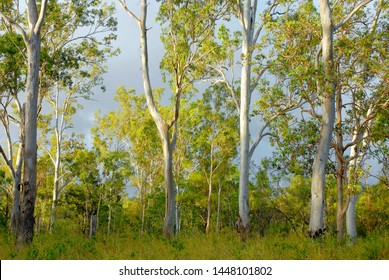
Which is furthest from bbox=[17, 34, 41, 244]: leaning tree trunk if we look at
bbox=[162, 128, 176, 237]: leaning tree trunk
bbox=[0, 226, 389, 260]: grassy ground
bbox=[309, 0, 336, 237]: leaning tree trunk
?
bbox=[309, 0, 336, 237]: leaning tree trunk

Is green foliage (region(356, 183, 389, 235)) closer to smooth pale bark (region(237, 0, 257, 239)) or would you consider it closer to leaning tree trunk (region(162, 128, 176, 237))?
smooth pale bark (region(237, 0, 257, 239))

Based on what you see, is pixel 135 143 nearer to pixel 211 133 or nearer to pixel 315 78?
pixel 211 133

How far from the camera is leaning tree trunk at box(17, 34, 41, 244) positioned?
43.3 feet

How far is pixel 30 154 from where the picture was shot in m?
13.6

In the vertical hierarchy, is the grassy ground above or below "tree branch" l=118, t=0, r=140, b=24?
below

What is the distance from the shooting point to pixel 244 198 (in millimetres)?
18656

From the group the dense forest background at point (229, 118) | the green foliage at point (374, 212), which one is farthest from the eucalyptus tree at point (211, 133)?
the green foliage at point (374, 212)

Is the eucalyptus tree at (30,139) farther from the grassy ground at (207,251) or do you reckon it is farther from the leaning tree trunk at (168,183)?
the leaning tree trunk at (168,183)

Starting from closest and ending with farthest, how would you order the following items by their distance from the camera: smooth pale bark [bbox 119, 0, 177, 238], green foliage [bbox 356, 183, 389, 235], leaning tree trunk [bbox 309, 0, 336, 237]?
leaning tree trunk [bbox 309, 0, 336, 237], smooth pale bark [bbox 119, 0, 177, 238], green foliage [bbox 356, 183, 389, 235]

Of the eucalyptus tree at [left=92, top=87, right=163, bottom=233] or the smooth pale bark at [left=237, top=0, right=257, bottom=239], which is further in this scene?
the eucalyptus tree at [left=92, top=87, right=163, bottom=233]

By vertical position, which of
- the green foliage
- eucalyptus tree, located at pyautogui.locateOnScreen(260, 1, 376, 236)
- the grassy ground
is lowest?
the grassy ground

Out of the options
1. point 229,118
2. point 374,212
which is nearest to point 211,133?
point 229,118

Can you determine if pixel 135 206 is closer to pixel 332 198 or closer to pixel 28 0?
pixel 332 198

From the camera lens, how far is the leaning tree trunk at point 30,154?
13.2 metres
